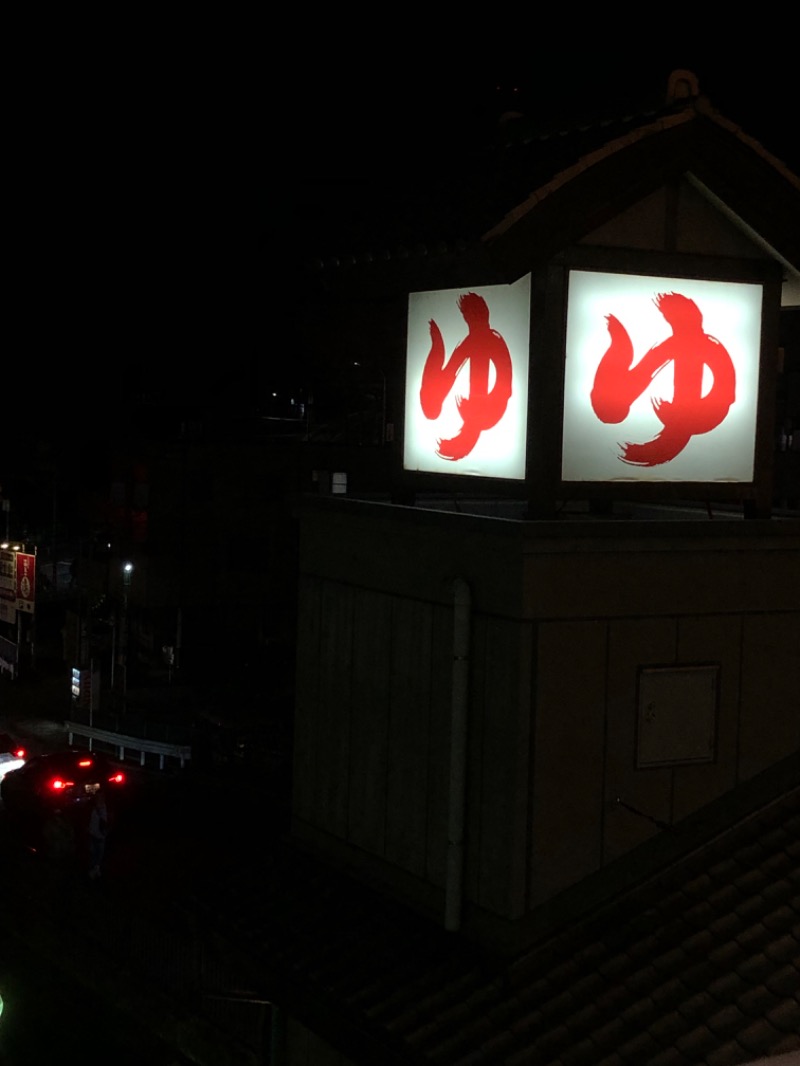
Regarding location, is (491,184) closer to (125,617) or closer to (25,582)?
(25,582)

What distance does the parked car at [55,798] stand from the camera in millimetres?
20734

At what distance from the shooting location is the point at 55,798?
21484mm

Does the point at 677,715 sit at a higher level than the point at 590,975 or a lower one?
higher

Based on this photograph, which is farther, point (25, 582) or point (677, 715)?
point (25, 582)

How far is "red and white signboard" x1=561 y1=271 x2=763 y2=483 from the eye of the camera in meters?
7.37

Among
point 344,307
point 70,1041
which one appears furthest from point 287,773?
point 344,307

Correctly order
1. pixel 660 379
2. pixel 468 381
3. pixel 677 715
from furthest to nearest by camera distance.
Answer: pixel 468 381
pixel 660 379
pixel 677 715

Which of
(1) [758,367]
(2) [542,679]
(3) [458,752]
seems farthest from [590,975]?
(1) [758,367]

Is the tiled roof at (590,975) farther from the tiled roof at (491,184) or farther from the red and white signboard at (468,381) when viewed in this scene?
the tiled roof at (491,184)

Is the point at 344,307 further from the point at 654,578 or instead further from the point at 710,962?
the point at 710,962

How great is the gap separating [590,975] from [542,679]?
167 cm

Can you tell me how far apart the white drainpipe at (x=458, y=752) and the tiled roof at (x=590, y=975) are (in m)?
0.33

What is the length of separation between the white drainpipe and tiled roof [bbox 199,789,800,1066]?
0.33 m

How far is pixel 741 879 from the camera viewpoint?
22.3 feet
